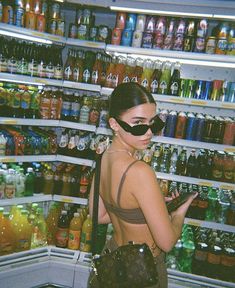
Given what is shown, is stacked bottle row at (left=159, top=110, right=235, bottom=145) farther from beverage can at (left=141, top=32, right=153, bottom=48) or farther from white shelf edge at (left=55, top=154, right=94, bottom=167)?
white shelf edge at (left=55, top=154, right=94, bottom=167)

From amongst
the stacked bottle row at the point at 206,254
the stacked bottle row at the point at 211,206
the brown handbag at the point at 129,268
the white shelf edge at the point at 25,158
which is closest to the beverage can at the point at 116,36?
the white shelf edge at the point at 25,158

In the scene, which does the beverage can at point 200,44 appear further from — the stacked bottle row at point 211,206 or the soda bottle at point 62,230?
the soda bottle at point 62,230

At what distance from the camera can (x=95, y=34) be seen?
3336 mm

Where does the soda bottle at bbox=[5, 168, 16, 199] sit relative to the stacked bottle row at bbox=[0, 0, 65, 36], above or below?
below

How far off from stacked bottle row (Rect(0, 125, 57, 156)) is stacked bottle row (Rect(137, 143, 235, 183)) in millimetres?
1021

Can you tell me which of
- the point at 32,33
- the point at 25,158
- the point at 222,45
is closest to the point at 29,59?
the point at 32,33

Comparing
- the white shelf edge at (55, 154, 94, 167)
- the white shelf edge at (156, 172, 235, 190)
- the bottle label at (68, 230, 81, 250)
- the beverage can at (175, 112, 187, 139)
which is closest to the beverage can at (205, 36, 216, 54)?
the beverage can at (175, 112, 187, 139)

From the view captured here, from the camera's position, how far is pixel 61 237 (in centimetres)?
349

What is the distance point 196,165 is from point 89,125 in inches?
47.4

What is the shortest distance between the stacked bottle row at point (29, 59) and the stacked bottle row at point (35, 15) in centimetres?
21

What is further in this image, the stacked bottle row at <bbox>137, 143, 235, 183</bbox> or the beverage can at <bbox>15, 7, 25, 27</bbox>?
the stacked bottle row at <bbox>137, 143, 235, 183</bbox>

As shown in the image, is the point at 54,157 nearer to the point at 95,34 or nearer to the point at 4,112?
the point at 4,112

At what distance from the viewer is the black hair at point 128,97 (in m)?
1.49

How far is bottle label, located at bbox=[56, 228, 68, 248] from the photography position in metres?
3.48
